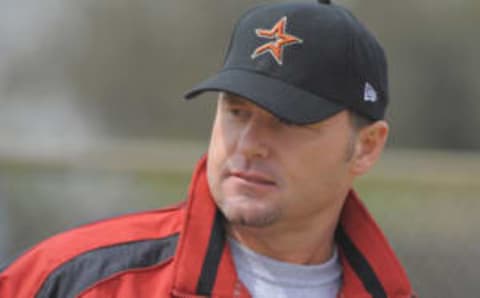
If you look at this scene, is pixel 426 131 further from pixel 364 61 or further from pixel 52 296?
pixel 52 296

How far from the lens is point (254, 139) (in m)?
2.26

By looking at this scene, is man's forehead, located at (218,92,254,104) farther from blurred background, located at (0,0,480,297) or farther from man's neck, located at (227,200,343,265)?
blurred background, located at (0,0,480,297)

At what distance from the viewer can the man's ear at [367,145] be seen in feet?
8.09

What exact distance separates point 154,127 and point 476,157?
3.05 metres

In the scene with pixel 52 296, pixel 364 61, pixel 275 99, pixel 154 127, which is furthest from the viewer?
pixel 154 127

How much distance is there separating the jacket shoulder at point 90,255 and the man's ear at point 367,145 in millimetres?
507

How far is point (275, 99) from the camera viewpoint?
2230mm

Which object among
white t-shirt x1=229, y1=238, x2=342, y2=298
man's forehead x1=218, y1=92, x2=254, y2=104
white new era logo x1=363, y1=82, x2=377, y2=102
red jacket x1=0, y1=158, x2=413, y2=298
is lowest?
white t-shirt x1=229, y1=238, x2=342, y2=298

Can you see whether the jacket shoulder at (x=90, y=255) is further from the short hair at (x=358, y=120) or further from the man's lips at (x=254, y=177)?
the short hair at (x=358, y=120)

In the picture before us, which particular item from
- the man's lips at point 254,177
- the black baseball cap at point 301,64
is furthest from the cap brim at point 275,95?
the man's lips at point 254,177

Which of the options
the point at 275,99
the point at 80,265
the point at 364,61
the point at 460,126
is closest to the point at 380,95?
the point at 364,61

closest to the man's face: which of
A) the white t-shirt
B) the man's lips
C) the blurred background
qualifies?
the man's lips

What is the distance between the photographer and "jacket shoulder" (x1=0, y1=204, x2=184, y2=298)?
A: 6.84 ft

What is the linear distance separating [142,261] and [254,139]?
0.41 m
